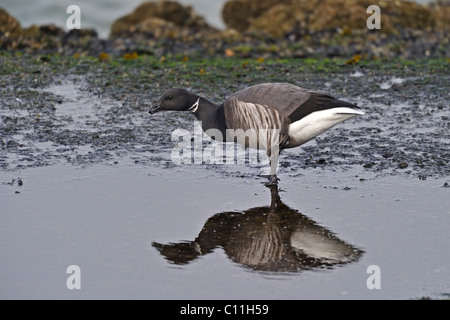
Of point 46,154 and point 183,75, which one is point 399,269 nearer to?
point 46,154

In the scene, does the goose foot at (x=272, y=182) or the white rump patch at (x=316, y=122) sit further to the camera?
the goose foot at (x=272, y=182)

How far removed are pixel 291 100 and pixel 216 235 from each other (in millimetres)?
2093

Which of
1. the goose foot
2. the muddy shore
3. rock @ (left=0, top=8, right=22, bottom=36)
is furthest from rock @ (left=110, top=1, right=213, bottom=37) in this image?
the goose foot

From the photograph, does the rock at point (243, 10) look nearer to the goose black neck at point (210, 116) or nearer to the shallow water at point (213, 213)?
the shallow water at point (213, 213)

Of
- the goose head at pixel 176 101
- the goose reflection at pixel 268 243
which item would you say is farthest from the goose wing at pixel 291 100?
the goose reflection at pixel 268 243

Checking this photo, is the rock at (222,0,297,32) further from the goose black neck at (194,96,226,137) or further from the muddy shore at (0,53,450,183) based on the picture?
the goose black neck at (194,96,226,137)

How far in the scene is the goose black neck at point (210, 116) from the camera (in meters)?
8.80

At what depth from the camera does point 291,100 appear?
8547mm

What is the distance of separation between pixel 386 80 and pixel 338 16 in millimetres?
4530

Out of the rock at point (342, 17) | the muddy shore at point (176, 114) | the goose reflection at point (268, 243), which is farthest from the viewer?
the rock at point (342, 17)

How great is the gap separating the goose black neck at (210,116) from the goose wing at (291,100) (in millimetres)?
338

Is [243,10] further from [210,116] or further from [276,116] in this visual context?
[276,116]

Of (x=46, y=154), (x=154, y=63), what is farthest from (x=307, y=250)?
(x=154, y=63)

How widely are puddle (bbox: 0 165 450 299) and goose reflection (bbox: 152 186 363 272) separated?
0.02m
